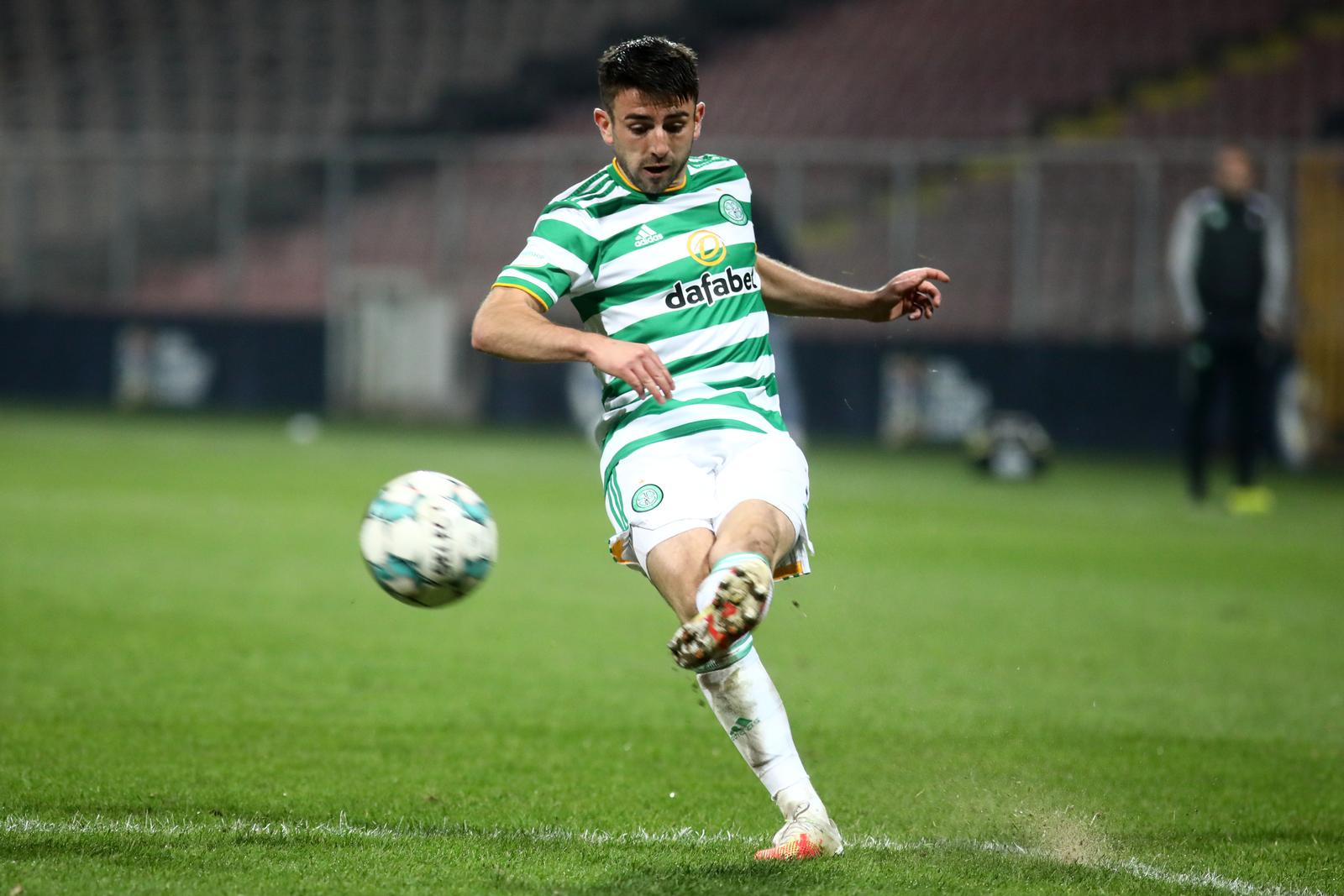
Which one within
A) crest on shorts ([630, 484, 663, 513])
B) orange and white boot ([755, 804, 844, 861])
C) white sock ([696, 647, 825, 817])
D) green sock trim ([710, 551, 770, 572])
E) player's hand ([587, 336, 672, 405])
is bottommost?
orange and white boot ([755, 804, 844, 861])

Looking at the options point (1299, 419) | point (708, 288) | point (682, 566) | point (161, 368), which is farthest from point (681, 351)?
point (161, 368)

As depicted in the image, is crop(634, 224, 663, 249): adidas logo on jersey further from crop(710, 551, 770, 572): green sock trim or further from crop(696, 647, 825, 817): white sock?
crop(696, 647, 825, 817): white sock

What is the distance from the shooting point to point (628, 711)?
6.17 metres

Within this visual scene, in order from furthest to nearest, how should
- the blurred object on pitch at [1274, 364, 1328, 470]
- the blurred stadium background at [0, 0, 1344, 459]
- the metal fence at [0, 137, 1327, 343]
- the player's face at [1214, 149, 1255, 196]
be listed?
the metal fence at [0, 137, 1327, 343]
the blurred stadium background at [0, 0, 1344, 459]
the blurred object on pitch at [1274, 364, 1328, 470]
the player's face at [1214, 149, 1255, 196]

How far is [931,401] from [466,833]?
15715 millimetres

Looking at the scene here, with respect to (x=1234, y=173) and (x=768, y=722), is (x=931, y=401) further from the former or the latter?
(x=768, y=722)

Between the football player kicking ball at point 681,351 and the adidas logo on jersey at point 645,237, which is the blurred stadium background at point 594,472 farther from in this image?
the adidas logo on jersey at point 645,237

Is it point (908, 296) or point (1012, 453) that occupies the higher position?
point (908, 296)

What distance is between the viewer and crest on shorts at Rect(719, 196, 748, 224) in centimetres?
448

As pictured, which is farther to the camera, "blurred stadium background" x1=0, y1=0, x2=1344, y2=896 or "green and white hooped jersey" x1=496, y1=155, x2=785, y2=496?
"blurred stadium background" x1=0, y1=0, x2=1344, y2=896

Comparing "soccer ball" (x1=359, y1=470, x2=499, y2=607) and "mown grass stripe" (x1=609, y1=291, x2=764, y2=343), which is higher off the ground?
"mown grass stripe" (x1=609, y1=291, x2=764, y2=343)

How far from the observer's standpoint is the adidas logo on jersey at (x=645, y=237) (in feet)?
14.2

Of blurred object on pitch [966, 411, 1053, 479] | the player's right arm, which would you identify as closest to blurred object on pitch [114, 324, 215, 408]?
blurred object on pitch [966, 411, 1053, 479]

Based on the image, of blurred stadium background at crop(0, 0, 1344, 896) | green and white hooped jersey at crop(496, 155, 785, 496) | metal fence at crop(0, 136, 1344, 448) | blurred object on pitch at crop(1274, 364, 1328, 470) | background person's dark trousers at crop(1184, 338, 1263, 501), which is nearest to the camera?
green and white hooped jersey at crop(496, 155, 785, 496)
